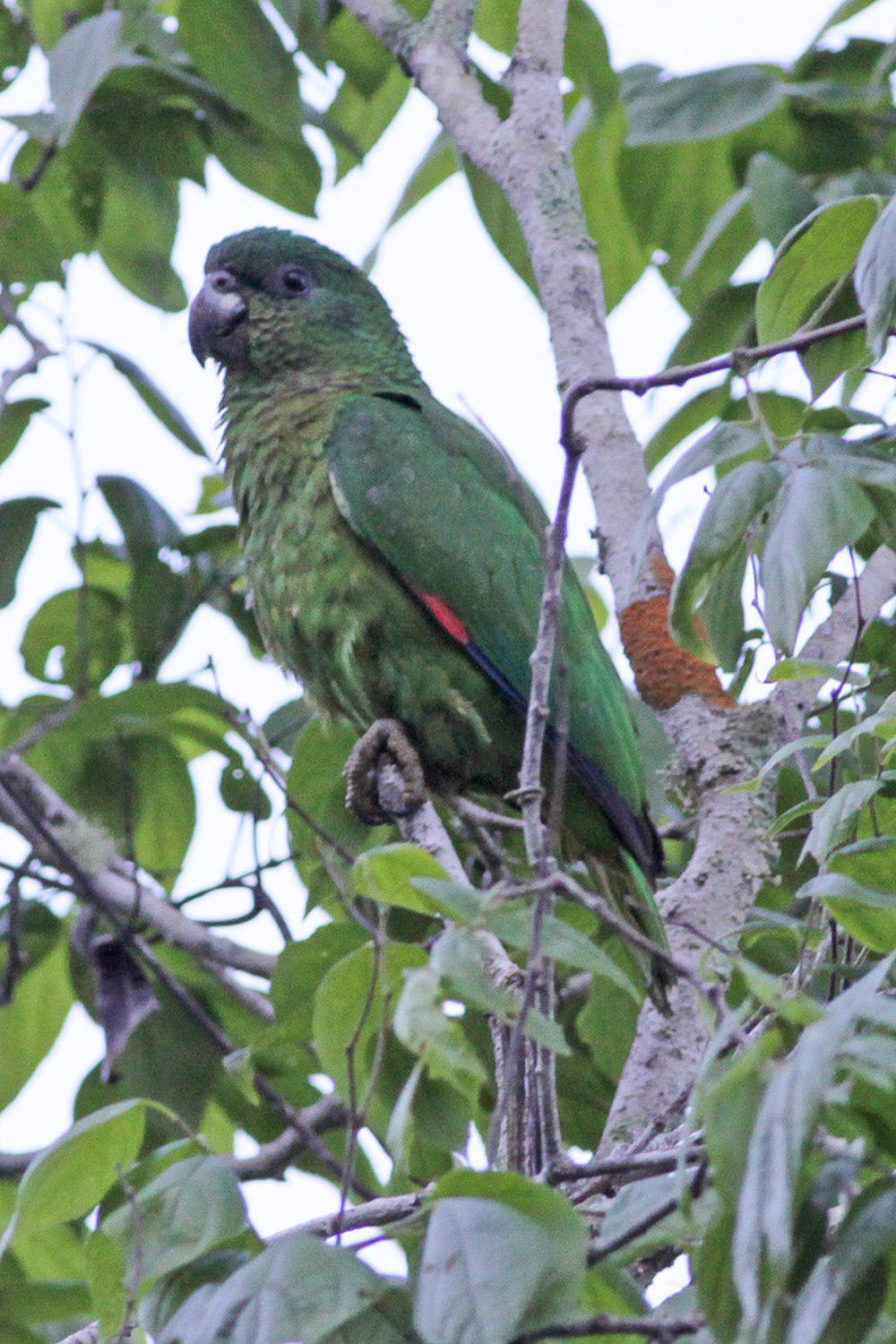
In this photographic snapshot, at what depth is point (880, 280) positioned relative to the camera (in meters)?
1.54

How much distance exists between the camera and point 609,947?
255cm

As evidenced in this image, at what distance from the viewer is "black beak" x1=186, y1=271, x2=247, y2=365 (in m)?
3.23

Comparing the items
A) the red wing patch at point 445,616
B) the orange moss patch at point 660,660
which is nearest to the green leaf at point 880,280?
the orange moss patch at point 660,660

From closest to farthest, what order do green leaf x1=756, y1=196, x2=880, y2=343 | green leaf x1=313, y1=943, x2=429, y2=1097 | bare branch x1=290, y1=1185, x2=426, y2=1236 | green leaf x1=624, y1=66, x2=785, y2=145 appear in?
green leaf x1=313, y1=943, x2=429, y2=1097 < bare branch x1=290, y1=1185, x2=426, y2=1236 < green leaf x1=756, y1=196, x2=880, y2=343 < green leaf x1=624, y1=66, x2=785, y2=145

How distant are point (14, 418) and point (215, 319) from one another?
16.7 inches

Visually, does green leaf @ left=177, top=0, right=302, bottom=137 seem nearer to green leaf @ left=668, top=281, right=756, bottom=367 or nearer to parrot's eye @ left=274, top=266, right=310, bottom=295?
parrot's eye @ left=274, top=266, right=310, bottom=295

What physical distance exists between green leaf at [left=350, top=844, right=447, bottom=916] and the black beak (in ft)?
6.74

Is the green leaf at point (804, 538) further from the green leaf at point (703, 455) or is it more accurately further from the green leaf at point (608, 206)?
the green leaf at point (608, 206)

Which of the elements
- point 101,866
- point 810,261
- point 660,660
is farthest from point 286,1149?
point 810,261

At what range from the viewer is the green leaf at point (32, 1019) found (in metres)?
3.36

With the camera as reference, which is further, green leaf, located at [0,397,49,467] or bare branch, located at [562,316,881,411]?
green leaf, located at [0,397,49,467]

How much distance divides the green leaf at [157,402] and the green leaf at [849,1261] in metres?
2.29

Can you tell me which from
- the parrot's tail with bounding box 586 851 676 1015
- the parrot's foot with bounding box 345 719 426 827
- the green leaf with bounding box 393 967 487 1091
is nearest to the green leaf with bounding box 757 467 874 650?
the green leaf with bounding box 393 967 487 1091

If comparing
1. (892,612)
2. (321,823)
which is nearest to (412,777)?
(321,823)
